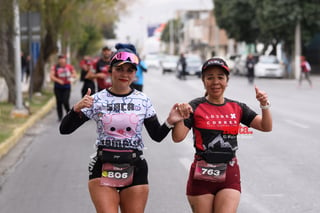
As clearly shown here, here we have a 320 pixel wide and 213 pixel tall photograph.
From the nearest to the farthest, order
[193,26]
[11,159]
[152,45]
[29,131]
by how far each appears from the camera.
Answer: [11,159], [29,131], [193,26], [152,45]

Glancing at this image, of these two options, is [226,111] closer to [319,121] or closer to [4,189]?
[4,189]

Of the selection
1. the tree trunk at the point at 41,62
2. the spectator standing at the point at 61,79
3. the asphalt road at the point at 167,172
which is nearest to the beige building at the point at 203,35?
the tree trunk at the point at 41,62

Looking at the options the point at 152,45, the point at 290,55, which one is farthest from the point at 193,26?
the point at 290,55

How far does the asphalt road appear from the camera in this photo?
8.08 meters

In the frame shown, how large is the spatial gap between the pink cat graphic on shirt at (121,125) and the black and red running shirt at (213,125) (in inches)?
15.4

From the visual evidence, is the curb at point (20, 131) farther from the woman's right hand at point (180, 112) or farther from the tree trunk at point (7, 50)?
the woman's right hand at point (180, 112)

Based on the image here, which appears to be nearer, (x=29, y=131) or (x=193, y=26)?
(x=29, y=131)

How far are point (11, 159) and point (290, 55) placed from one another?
42.2 meters

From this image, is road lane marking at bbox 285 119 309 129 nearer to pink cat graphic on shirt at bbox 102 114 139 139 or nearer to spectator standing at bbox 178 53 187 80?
pink cat graphic on shirt at bbox 102 114 139 139

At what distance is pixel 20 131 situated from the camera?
49.7ft

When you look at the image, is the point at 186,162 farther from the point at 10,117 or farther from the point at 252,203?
the point at 10,117

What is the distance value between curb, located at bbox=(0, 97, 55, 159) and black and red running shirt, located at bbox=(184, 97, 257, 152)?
25.3 ft

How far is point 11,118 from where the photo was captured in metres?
17.7

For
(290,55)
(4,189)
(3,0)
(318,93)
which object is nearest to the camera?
(4,189)
